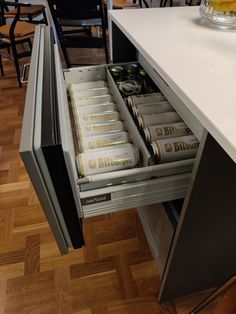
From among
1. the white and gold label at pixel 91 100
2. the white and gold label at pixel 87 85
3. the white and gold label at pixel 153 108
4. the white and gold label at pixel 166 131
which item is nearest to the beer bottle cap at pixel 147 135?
the white and gold label at pixel 166 131

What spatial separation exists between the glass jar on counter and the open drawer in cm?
41

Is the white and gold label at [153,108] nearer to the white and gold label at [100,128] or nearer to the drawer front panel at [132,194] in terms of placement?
the white and gold label at [100,128]

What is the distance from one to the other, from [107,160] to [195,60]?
32 cm

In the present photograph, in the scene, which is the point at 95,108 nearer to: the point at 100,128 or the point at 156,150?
the point at 100,128

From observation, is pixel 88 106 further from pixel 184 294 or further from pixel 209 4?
pixel 184 294

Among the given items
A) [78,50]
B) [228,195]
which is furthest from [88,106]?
[78,50]

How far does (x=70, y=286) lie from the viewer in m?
0.97

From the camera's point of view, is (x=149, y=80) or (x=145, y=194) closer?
(x=145, y=194)

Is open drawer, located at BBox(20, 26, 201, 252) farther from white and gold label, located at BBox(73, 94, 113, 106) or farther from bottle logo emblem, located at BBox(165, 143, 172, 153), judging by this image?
white and gold label, located at BBox(73, 94, 113, 106)

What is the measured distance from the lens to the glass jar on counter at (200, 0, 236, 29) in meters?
0.67

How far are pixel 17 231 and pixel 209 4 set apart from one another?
1.19 metres

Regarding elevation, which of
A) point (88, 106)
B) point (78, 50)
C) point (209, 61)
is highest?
point (209, 61)

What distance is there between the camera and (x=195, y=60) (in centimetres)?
53

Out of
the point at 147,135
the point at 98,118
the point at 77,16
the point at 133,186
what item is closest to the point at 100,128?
the point at 98,118
